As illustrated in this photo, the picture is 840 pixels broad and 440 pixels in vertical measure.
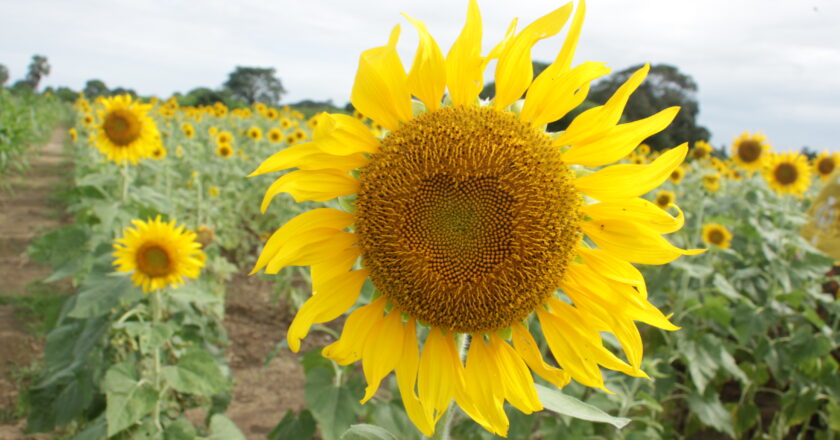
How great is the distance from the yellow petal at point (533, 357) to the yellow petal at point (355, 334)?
303 millimetres

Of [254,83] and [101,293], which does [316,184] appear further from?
[254,83]

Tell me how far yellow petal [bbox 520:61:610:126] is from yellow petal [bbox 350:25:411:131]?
26 centimetres

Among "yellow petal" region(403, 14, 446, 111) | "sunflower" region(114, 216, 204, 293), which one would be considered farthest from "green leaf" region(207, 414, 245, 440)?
"yellow petal" region(403, 14, 446, 111)

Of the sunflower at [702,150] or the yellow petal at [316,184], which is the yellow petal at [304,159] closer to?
the yellow petal at [316,184]

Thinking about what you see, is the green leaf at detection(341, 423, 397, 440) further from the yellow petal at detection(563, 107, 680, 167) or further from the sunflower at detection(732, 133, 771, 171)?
the sunflower at detection(732, 133, 771, 171)

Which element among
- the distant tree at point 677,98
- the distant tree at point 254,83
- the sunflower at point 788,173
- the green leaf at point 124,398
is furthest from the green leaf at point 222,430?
the distant tree at point 254,83

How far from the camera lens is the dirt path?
4.12 metres

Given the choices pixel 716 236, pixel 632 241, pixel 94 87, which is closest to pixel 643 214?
pixel 632 241

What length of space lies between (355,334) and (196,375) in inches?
70.7

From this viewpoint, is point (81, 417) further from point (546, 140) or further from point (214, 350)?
point (546, 140)

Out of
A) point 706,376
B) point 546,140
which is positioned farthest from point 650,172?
point 706,376

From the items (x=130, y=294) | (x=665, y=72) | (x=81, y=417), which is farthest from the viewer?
(x=665, y=72)

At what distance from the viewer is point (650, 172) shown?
3.97 feet

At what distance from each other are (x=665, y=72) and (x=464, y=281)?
25.0 ft
